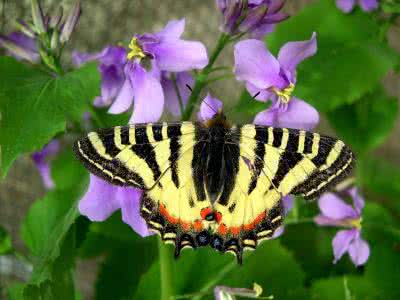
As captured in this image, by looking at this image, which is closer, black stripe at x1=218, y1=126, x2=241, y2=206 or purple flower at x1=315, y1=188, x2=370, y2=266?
black stripe at x1=218, y1=126, x2=241, y2=206

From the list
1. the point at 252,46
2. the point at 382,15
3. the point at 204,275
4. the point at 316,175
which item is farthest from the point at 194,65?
the point at 382,15

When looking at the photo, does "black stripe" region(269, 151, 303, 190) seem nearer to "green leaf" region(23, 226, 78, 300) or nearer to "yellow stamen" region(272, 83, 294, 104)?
"yellow stamen" region(272, 83, 294, 104)

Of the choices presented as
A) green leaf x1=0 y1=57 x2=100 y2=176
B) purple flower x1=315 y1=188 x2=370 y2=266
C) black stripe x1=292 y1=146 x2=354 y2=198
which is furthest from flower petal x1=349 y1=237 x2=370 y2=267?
green leaf x1=0 y1=57 x2=100 y2=176

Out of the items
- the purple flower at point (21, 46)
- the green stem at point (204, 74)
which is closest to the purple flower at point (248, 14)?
the green stem at point (204, 74)

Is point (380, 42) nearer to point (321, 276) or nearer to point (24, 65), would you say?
point (321, 276)

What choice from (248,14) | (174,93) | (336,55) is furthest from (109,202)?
(336,55)
